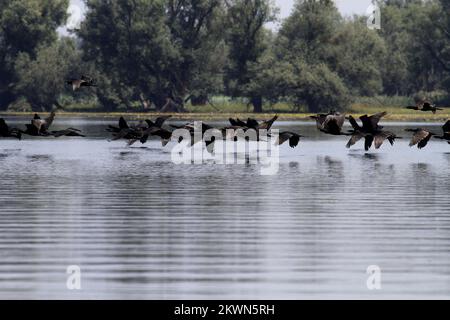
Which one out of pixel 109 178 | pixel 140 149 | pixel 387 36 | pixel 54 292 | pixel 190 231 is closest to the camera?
pixel 54 292

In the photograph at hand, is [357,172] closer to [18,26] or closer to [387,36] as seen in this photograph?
→ [18,26]

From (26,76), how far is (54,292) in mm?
119921

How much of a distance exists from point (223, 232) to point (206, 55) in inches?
4455

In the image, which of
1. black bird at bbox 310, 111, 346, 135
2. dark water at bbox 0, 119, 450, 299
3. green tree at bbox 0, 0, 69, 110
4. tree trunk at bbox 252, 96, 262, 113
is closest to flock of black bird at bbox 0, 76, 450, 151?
black bird at bbox 310, 111, 346, 135

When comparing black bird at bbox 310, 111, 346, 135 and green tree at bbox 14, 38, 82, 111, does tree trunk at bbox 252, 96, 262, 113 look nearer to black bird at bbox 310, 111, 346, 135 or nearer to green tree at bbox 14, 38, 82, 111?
green tree at bbox 14, 38, 82, 111

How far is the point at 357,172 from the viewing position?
44969mm

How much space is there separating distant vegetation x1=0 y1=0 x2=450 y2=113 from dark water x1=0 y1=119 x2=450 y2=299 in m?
84.3

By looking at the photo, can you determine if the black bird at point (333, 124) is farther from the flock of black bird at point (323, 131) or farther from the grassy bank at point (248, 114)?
the grassy bank at point (248, 114)

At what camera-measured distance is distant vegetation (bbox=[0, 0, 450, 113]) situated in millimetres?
130500

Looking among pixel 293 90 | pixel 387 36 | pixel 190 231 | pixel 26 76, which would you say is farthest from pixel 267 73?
pixel 190 231

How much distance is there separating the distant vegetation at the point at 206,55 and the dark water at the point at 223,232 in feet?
277

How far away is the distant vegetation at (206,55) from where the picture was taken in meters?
130

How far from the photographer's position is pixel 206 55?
452 feet

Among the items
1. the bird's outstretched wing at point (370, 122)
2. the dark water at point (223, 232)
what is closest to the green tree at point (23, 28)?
the dark water at point (223, 232)
